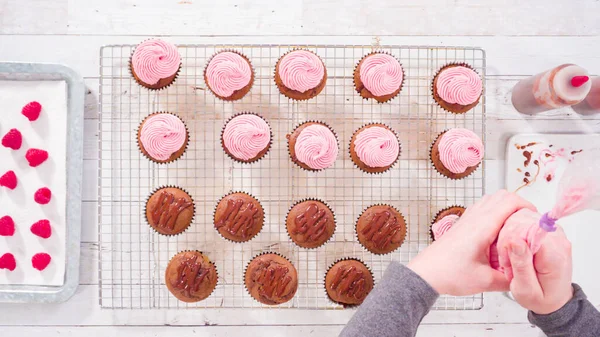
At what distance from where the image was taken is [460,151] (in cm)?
250

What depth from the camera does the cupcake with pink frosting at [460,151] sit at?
2.50 metres

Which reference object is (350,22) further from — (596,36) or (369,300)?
(369,300)

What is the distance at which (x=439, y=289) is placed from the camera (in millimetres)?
1773

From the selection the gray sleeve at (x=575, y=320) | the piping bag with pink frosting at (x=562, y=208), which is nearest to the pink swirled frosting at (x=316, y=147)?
the piping bag with pink frosting at (x=562, y=208)

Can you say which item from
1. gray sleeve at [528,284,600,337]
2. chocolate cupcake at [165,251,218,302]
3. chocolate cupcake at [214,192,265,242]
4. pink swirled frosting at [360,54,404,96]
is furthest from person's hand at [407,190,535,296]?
chocolate cupcake at [165,251,218,302]

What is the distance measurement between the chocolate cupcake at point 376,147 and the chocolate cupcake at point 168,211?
991mm

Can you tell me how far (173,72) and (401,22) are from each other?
4.58 feet

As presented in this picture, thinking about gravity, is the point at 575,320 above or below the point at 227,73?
below

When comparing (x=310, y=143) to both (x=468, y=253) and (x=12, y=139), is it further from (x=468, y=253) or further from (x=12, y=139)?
(x=12, y=139)

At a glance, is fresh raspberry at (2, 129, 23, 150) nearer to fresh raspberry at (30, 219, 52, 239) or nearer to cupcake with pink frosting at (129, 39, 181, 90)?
fresh raspberry at (30, 219, 52, 239)

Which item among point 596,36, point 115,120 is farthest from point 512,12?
point 115,120

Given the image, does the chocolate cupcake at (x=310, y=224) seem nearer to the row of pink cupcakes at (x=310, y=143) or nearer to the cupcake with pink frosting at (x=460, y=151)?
the row of pink cupcakes at (x=310, y=143)

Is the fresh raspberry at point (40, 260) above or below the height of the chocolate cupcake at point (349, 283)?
above

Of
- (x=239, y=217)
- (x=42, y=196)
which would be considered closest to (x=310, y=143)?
(x=239, y=217)
